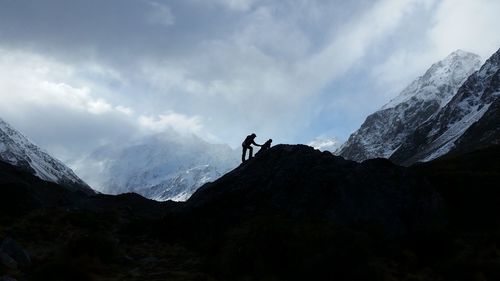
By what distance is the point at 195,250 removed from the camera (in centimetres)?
2280

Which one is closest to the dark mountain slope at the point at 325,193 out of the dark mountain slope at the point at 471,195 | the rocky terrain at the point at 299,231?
the rocky terrain at the point at 299,231

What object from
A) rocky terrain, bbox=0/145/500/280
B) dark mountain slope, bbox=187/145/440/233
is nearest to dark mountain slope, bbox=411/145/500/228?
rocky terrain, bbox=0/145/500/280

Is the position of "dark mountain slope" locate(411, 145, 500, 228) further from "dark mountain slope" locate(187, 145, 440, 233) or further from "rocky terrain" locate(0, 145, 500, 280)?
"dark mountain slope" locate(187, 145, 440, 233)

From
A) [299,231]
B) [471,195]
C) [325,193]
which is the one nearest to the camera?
[299,231]

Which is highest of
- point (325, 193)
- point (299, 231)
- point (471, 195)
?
point (325, 193)

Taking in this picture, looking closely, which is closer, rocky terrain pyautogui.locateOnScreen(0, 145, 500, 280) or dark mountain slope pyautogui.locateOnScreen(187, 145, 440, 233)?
rocky terrain pyautogui.locateOnScreen(0, 145, 500, 280)

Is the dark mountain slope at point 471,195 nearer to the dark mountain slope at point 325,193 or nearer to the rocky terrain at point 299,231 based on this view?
the rocky terrain at point 299,231

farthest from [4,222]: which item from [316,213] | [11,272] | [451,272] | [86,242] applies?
[451,272]

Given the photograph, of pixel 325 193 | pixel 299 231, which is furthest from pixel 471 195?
pixel 299 231

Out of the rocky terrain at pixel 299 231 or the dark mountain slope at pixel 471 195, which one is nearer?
the rocky terrain at pixel 299 231

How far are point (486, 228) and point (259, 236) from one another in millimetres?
10735

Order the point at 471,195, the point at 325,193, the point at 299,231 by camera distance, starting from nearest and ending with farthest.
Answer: the point at 299,231 → the point at 325,193 → the point at 471,195

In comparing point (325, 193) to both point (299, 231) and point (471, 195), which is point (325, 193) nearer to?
point (299, 231)

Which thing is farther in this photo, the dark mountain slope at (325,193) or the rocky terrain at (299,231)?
the dark mountain slope at (325,193)
